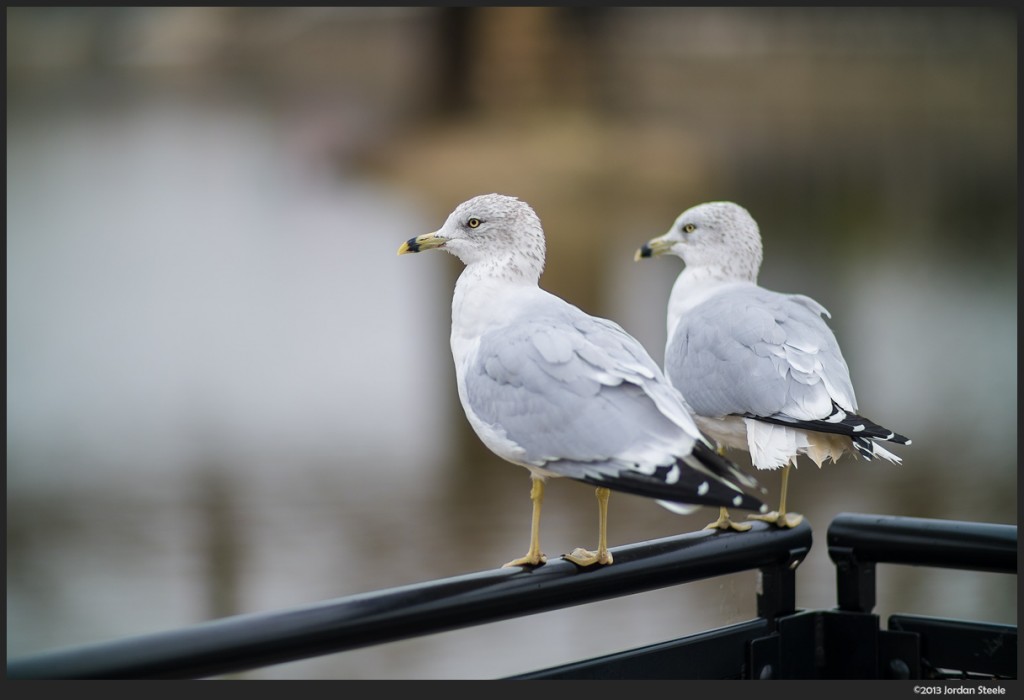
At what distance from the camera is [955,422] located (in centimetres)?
428

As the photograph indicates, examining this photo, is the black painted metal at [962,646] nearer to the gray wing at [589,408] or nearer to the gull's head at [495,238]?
the gray wing at [589,408]

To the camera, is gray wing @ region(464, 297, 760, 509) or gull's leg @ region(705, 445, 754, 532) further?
gull's leg @ region(705, 445, 754, 532)

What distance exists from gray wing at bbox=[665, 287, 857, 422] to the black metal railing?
15cm

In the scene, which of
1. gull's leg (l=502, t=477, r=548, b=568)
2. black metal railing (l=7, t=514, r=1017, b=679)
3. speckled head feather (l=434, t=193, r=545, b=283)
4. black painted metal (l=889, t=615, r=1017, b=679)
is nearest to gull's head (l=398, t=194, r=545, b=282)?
speckled head feather (l=434, t=193, r=545, b=283)

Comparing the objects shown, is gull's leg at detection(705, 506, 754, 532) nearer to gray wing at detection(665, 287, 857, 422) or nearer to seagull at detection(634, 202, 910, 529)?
seagull at detection(634, 202, 910, 529)

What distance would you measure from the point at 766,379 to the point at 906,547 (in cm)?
28

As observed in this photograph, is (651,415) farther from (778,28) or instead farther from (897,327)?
(778,28)

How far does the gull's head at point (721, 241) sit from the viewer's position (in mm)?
1635

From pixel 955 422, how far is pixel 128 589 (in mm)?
2918

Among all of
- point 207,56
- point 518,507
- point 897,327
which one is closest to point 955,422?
point 897,327

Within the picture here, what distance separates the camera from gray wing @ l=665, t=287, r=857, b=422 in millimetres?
1355

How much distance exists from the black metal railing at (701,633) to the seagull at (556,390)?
60 mm

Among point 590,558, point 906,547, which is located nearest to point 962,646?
point 906,547

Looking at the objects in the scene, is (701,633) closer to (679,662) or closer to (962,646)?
(679,662)
